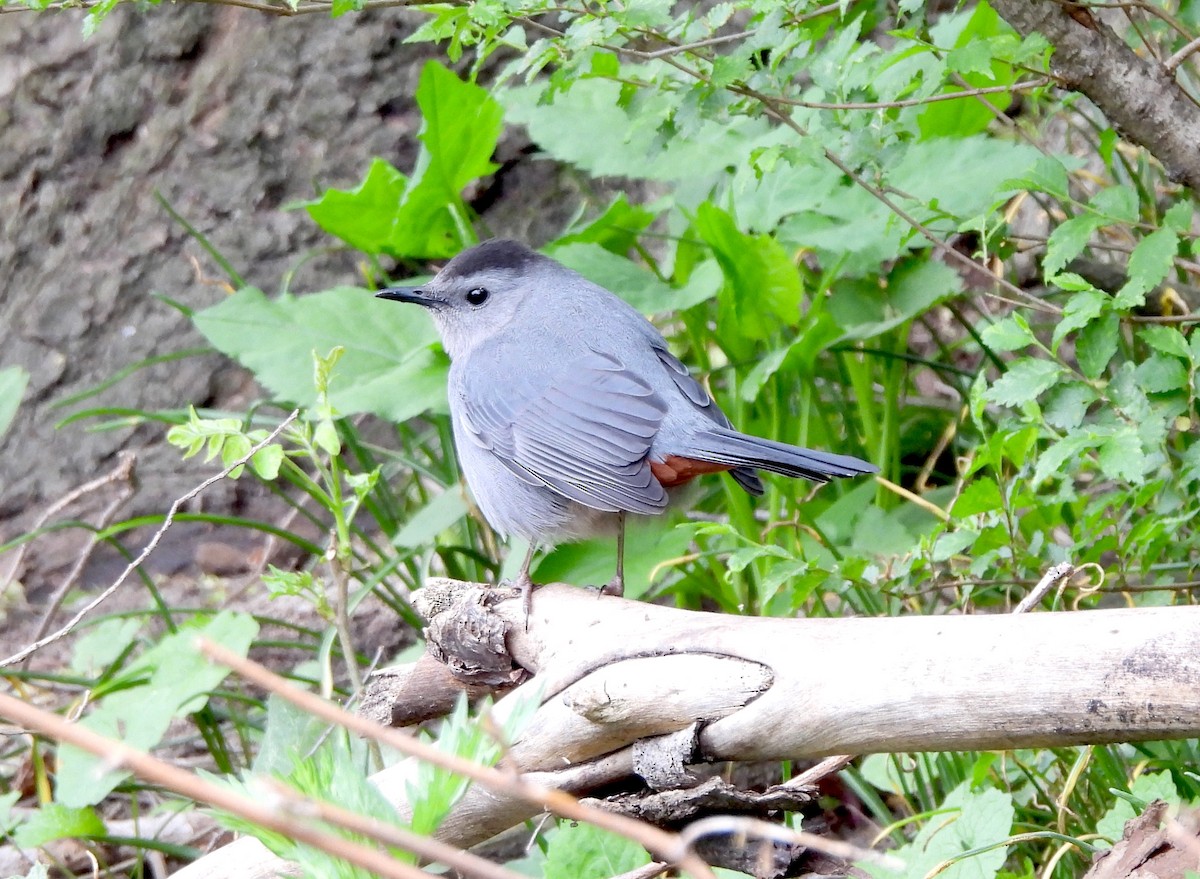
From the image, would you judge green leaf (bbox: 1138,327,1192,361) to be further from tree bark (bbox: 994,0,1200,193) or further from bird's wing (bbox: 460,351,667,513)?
bird's wing (bbox: 460,351,667,513)

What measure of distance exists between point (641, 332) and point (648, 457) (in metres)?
0.61

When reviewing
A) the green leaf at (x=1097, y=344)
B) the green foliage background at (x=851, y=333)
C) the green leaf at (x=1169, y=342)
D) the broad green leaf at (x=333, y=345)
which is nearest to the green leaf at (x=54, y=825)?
the green foliage background at (x=851, y=333)

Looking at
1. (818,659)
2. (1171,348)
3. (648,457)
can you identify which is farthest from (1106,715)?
(648,457)

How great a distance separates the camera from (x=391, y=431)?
536 cm

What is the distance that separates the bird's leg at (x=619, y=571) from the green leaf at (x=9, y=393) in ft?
6.38

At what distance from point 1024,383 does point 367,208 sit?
2.35 meters

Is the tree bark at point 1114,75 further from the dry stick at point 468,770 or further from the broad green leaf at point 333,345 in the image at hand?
the dry stick at point 468,770

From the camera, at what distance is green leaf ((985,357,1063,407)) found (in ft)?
8.73

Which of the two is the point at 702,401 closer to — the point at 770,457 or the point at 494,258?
the point at 770,457

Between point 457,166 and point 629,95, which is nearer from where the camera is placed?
point 629,95

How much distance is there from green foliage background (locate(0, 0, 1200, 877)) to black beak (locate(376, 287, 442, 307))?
9.3 inches

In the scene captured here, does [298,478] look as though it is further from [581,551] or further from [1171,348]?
[1171,348]

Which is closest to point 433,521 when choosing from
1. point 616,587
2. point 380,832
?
point 616,587

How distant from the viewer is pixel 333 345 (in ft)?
13.1
